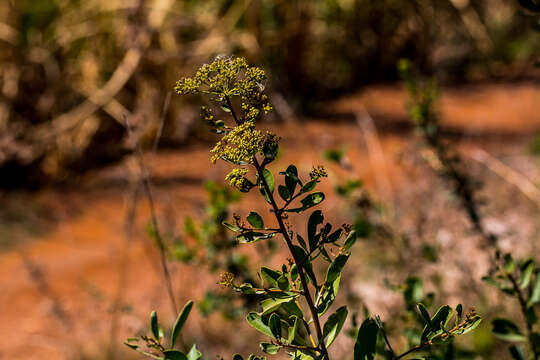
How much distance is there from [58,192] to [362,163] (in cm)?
195

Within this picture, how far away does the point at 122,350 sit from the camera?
1771 mm

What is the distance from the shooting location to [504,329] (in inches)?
28.4

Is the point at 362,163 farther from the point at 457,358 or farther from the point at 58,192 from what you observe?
the point at 457,358

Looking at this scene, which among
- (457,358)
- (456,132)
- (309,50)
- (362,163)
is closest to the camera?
(457,358)

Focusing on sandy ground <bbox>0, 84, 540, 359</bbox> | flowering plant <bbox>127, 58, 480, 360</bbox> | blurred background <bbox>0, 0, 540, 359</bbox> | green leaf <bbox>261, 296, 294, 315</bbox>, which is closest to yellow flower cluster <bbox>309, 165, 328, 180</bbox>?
flowering plant <bbox>127, 58, 480, 360</bbox>

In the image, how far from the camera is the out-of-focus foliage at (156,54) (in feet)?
11.4

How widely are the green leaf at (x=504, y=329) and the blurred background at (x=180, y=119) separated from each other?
3.22ft

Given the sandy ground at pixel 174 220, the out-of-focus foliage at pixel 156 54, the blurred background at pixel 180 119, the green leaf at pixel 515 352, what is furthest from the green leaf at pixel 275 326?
the out-of-focus foliage at pixel 156 54

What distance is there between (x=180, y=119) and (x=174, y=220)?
1.76 metres

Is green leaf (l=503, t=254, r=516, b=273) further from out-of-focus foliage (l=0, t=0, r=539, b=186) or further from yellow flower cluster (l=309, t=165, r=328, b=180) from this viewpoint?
out-of-focus foliage (l=0, t=0, r=539, b=186)

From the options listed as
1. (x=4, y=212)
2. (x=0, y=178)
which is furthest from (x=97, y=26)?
(x=4, y=212)

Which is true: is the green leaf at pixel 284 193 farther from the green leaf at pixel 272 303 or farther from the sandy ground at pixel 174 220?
the sandy ground at pixel 174 220

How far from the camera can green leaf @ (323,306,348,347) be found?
0.50m

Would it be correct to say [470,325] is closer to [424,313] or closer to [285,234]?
A: [424,313]
